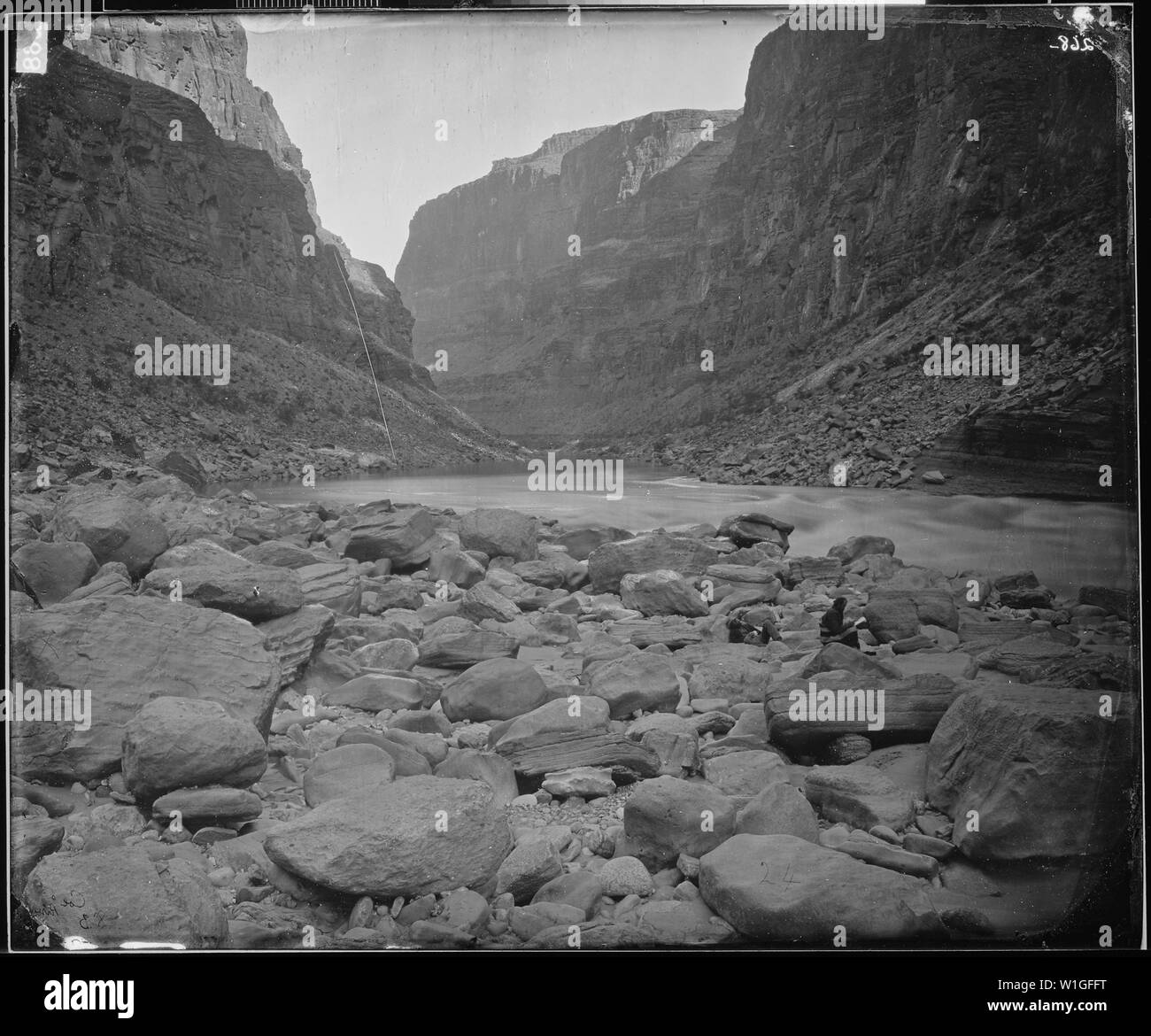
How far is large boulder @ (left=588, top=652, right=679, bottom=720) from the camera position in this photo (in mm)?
2938

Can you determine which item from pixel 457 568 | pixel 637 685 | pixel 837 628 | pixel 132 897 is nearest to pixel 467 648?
pixel 457 568

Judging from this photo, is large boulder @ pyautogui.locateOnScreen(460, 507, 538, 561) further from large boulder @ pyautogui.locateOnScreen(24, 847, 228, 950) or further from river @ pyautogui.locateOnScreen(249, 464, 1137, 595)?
large boulder @ pyautogui.locateOnScreen(24, 847, 228, 950)

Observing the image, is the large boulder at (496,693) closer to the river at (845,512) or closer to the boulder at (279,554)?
the river at (845,512)

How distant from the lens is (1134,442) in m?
2.96

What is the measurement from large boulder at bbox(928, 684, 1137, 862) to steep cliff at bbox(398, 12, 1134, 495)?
0.95m

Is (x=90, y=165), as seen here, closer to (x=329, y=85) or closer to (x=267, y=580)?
(x=329, y=85)

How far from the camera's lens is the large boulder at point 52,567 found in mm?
2945

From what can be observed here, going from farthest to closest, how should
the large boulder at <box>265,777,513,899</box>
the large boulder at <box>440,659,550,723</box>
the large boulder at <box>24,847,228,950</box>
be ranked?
1. the large boulder at <box>440,659,550,723</box>
2. the large boulder at <box>24,847,228,950</box>
3. the large boulder at <box>265,777,513,899</box>

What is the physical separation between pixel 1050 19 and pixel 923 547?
219 cm

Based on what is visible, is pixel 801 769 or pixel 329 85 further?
pixel 329 85

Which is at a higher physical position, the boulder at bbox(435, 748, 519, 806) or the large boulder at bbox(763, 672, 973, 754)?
the large boulder at bbox(763, 672, 973, 754)

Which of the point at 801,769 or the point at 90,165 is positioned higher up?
the point at 90,165

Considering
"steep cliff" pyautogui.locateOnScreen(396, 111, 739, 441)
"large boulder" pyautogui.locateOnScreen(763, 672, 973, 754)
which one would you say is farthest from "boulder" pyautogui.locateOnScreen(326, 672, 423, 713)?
"large boulder" pyautogui.locateOnScreen(763, 672, 973, 754)
